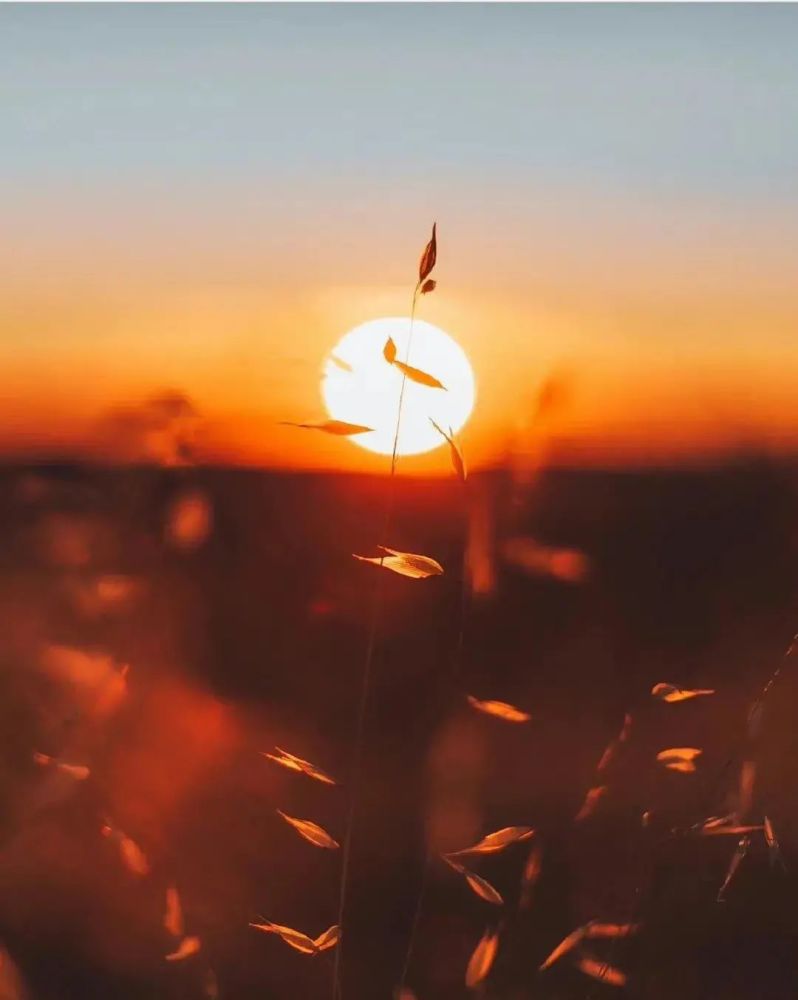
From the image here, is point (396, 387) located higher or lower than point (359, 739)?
higher

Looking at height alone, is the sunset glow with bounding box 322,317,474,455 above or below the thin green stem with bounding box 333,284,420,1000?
above

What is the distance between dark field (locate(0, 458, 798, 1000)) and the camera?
0.60m

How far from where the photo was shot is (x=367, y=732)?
2.02 ft

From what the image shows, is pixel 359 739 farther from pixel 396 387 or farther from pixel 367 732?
pixel 396 387

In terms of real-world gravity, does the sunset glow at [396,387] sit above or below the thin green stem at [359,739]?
above

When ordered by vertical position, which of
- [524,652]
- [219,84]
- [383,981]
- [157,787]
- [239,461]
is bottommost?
[383,981]

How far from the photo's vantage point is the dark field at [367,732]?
1.98ft

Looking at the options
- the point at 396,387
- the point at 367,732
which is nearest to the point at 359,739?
the point at 367,732

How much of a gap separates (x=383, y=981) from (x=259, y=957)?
90mm

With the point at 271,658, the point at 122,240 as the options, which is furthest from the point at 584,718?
the point at 122,240

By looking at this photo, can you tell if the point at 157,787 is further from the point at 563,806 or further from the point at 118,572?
the point at 563,806

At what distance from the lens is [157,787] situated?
24.1 inches

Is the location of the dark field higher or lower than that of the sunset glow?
lower

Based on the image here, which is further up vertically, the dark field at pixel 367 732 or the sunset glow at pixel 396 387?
the sunset glow at pixel 396 387
